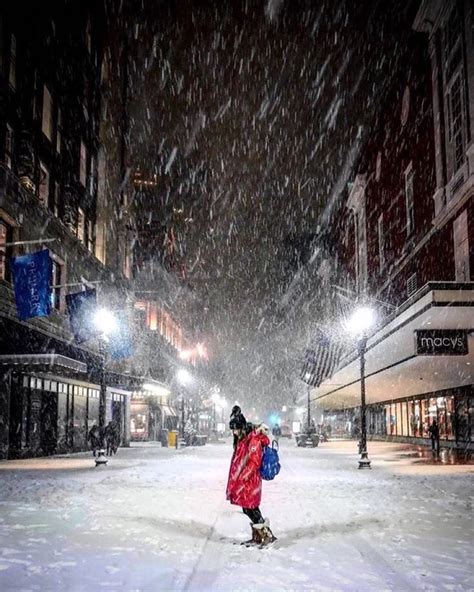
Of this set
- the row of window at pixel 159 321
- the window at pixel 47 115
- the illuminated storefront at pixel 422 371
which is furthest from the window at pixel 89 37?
the illuminated storefront at pixel 422 371

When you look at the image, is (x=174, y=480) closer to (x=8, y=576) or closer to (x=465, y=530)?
(x=465, y=530)

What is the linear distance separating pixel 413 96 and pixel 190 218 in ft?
246

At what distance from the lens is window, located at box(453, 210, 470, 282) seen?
2834cm

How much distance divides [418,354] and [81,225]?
850 inches

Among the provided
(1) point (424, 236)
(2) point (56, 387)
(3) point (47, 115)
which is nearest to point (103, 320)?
(2) point (56, 387)

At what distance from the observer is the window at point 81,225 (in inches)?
1442

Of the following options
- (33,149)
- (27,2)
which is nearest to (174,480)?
(33,149)

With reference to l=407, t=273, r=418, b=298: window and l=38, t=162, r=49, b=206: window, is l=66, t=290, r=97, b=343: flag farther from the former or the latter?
l=407, t=273, r=418, b=298: window

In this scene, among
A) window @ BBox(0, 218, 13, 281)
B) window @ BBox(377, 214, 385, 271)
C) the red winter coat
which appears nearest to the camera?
the red winter coat

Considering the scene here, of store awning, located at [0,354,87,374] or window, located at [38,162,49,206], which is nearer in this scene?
store awning, located at [0,354,87,374]

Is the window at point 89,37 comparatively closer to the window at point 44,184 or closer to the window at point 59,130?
the window at point 59,130

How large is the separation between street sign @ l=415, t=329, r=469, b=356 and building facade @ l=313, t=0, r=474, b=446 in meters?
0.03

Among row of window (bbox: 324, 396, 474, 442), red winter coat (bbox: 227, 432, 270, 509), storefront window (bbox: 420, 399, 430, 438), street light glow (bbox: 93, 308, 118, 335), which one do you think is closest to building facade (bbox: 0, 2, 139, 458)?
street light glow (bbox: 93, 308, 118, 335)

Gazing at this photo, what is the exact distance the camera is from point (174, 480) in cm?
1828
